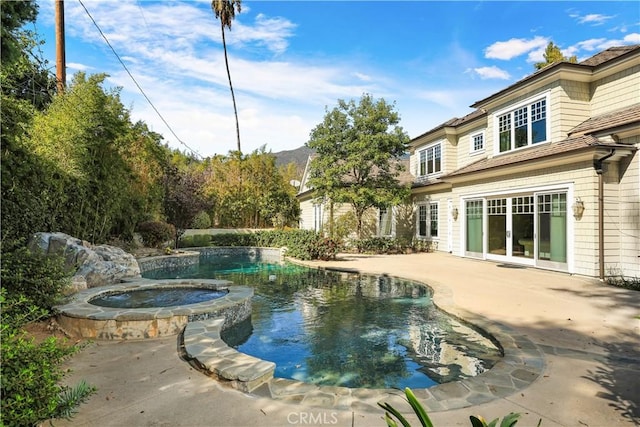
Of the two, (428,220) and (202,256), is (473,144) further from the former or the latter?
(202,256)

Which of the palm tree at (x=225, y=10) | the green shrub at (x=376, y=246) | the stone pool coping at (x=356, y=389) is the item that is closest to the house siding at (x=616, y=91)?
the green shrub at (x=376, y=246)

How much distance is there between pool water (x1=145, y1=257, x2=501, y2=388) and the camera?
452 cm

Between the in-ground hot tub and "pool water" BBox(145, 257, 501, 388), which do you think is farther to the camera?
the in-ground hot tub

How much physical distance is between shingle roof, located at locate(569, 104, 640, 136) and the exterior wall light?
2.22 meters

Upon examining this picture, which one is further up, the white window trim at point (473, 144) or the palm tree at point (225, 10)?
the palm tree at point (225, 10)

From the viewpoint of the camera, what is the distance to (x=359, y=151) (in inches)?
677

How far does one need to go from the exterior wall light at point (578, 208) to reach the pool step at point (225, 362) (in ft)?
32.7

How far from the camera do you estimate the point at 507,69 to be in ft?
61.8

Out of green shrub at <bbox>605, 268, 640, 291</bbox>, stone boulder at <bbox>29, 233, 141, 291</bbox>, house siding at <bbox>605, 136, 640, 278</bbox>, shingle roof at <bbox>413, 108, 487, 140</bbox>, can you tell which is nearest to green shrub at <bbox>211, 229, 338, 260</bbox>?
stone boulder at <bbox>29, 233, 141, 291</bbox>

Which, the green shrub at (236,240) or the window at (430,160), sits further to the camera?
the green shrub at (236,240)

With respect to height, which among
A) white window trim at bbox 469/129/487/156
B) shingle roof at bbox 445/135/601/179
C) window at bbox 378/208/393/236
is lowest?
window at bbox 378/208/393/236

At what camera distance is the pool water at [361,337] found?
452 cm

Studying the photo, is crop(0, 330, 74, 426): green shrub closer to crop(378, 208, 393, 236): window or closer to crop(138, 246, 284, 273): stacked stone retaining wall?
crop(138, 246, 284, 273): stacked stone retaining wall

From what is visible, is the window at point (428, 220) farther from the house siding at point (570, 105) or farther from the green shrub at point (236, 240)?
the green shrub at point (236, 240)
